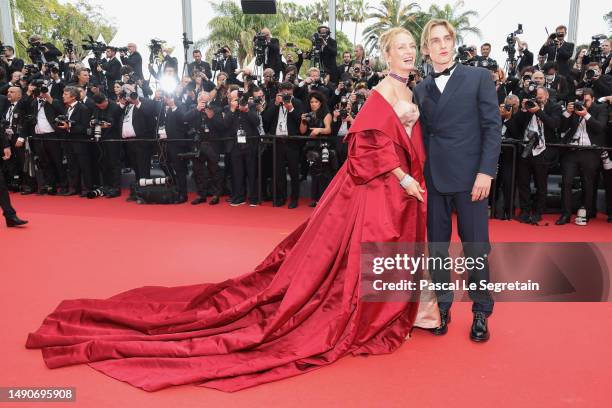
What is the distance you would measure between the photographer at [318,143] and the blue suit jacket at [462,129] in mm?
3555

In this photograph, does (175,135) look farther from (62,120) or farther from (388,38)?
(388,38)

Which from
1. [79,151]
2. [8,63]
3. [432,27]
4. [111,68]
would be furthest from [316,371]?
[8,63]

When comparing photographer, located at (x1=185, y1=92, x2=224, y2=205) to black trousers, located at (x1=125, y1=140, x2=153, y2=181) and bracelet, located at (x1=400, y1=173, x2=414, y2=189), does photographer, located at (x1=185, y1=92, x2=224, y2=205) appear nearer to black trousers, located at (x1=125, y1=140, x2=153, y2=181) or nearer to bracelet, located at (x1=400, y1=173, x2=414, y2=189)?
black trousers, located at (x1=125, y1=140, x2=153, y2=181)

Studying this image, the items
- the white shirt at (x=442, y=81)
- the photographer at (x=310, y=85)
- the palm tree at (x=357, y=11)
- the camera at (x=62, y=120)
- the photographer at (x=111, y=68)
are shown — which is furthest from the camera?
the palm tree at (x=357, y=11)

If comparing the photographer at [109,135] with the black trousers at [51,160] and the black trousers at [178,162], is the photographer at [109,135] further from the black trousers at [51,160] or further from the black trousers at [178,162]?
the black trousers at [178,162]

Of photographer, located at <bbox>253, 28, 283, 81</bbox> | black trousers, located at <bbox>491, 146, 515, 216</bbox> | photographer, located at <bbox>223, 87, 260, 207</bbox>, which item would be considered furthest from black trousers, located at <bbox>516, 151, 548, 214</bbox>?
photographer, located at <bbox>253, 28, 283, 81</bbox>

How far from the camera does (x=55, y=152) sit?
25.7 feet

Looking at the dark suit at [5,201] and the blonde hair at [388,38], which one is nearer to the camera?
the blonde hair at [388,38]

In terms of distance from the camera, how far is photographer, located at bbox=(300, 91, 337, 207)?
6.30 meters

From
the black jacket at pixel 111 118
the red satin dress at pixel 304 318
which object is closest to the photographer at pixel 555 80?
the red satin dress at pixel 304 318

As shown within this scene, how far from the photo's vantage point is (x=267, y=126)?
6922 millimetres

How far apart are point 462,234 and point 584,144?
356 cm

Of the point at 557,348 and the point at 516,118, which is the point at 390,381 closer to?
the point at 557,348

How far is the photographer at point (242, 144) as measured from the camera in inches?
264
